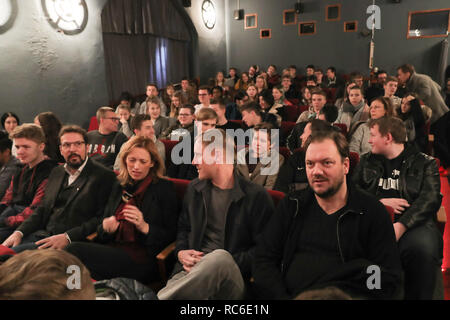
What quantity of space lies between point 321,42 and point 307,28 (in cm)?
59

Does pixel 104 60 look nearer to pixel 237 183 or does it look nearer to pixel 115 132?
pixel 115 132

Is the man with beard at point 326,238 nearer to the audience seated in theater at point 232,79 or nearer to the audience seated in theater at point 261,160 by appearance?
the audience seated in theater at point 261,160

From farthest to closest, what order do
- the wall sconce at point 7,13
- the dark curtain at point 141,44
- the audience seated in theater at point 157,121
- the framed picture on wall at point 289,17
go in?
the framed picture on wall at point 289,17 < the dark curtain at point 141,44 < the wall sconce at point 7,13 < the audience seated in theater at point 157,121

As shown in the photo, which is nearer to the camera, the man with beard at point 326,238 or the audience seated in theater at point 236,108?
the man with beard at point 326,238

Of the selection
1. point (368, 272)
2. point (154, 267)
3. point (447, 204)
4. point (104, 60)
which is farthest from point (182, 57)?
point (368, 272)

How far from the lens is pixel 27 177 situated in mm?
2516

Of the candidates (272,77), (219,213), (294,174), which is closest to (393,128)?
(294,174)

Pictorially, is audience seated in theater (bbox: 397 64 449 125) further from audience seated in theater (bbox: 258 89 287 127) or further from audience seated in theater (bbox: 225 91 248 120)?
audience seated in theater (bbox: 225 91 248 120)

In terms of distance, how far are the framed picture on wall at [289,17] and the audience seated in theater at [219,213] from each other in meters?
9.22

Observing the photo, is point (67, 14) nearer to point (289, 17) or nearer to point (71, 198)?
point (71, 198)

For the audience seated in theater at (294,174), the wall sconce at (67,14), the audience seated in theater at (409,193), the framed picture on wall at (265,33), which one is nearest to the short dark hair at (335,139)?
the audience seated in theater at (409,193)

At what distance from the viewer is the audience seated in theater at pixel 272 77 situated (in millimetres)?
9406

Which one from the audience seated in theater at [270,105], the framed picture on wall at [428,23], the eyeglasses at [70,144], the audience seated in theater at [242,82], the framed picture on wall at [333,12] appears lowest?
the eyeglasses at [70,144]

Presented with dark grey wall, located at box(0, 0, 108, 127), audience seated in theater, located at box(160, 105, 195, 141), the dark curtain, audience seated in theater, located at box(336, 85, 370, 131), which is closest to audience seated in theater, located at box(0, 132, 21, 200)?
audience seated in theater, located at box(160, 105, 195, 141)
